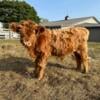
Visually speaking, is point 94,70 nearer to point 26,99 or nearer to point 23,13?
point 26,99

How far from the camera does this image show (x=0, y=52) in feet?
37.2

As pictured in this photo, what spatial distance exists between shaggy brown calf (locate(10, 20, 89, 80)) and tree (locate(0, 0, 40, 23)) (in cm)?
4439

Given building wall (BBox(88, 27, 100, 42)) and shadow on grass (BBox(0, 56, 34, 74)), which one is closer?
shadow on grass (BBox(0, 56, 34, 74))

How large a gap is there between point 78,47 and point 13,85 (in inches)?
78.3

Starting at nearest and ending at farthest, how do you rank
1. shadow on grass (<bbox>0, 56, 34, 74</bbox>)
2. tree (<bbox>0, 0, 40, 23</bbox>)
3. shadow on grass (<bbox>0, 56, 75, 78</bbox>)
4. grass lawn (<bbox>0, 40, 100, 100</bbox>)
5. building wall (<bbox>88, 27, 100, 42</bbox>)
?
grass lawn (<bbox>0, 40, 100, 100</bbox>) < shadow on grass (<bbox>0, 56, 75, 78</bbox>) < shadow on grass (<bbox>0, 56, 34, 74</bbox>) < building wall (<bbox>88, 27, 100, 42</bbox>) < tree (<bbox>0, 0, 40, 23</bbox>)

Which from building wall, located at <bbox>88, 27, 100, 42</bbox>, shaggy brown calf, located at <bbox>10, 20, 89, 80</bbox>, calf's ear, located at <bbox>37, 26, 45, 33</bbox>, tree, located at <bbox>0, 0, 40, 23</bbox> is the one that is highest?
tree, located at <bbox>0, 0, 40, 23</bbox>

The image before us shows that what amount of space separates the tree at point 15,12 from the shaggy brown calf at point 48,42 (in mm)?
44389

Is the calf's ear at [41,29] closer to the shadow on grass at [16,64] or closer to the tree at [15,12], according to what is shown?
the shadow on grass at [16,64]

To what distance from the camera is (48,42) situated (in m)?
7.97

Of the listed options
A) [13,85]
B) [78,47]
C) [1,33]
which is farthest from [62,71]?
[1,33]

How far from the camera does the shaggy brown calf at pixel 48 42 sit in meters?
7.81

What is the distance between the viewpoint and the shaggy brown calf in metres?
7.81

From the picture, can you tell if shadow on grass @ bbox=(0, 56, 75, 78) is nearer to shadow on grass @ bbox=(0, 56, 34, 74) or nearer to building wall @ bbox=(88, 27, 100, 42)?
shadow on grass @ bbox=(0, 56, 34, 74)

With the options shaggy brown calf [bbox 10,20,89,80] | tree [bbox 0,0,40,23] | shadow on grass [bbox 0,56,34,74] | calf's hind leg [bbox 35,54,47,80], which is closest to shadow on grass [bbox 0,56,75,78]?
shadow on grass [bbox 0,56,34,74]
